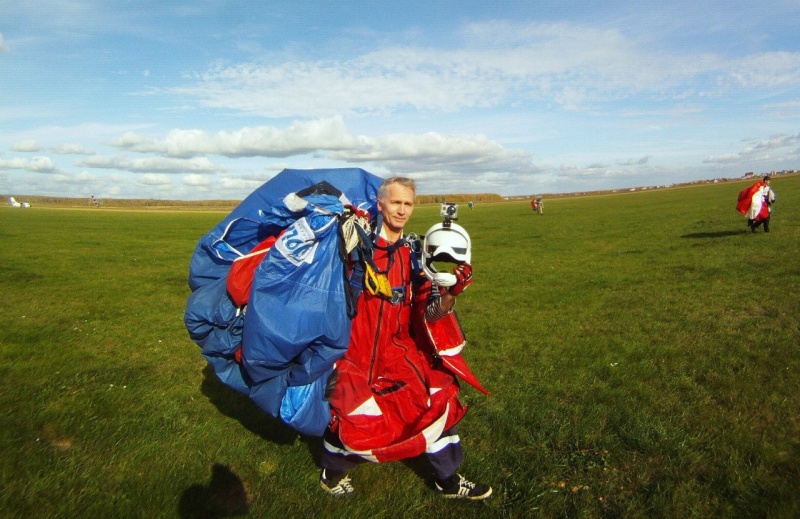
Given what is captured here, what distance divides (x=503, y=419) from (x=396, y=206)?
285cm

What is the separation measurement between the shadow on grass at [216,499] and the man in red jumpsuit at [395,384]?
685 millimetres

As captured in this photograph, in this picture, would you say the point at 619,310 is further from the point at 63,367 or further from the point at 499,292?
the point at 63,367

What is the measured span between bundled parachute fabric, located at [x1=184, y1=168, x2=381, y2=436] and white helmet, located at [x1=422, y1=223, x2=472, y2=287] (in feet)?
2.07

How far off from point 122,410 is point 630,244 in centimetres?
1890

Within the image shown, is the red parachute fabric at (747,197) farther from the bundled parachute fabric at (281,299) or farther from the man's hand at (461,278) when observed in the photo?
the bundled parachute fabric at (281,299)

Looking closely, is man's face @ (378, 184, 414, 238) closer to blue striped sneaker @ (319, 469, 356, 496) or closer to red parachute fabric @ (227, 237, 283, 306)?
red parachute fabric @ (227, 237, 283, 306)

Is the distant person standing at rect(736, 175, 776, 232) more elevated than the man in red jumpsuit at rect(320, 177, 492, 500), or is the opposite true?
the distant person standing at rect(736, 175, 776, 232)

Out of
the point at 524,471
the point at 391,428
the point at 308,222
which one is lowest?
the point at 524,471

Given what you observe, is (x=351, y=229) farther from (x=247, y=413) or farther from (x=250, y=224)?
(x=247, y=413)

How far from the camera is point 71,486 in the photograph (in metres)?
3.80

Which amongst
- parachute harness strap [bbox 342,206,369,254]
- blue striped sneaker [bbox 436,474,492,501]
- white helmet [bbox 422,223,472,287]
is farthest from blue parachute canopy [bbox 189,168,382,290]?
blue striped sneaker [bbox 436,474,492,501]

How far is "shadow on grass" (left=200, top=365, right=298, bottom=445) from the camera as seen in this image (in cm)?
497

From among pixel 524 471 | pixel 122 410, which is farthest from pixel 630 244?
pixel 122 410

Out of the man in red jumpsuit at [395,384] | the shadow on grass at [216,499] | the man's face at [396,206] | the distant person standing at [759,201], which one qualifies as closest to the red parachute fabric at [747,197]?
the distant person standing at [759,201]
